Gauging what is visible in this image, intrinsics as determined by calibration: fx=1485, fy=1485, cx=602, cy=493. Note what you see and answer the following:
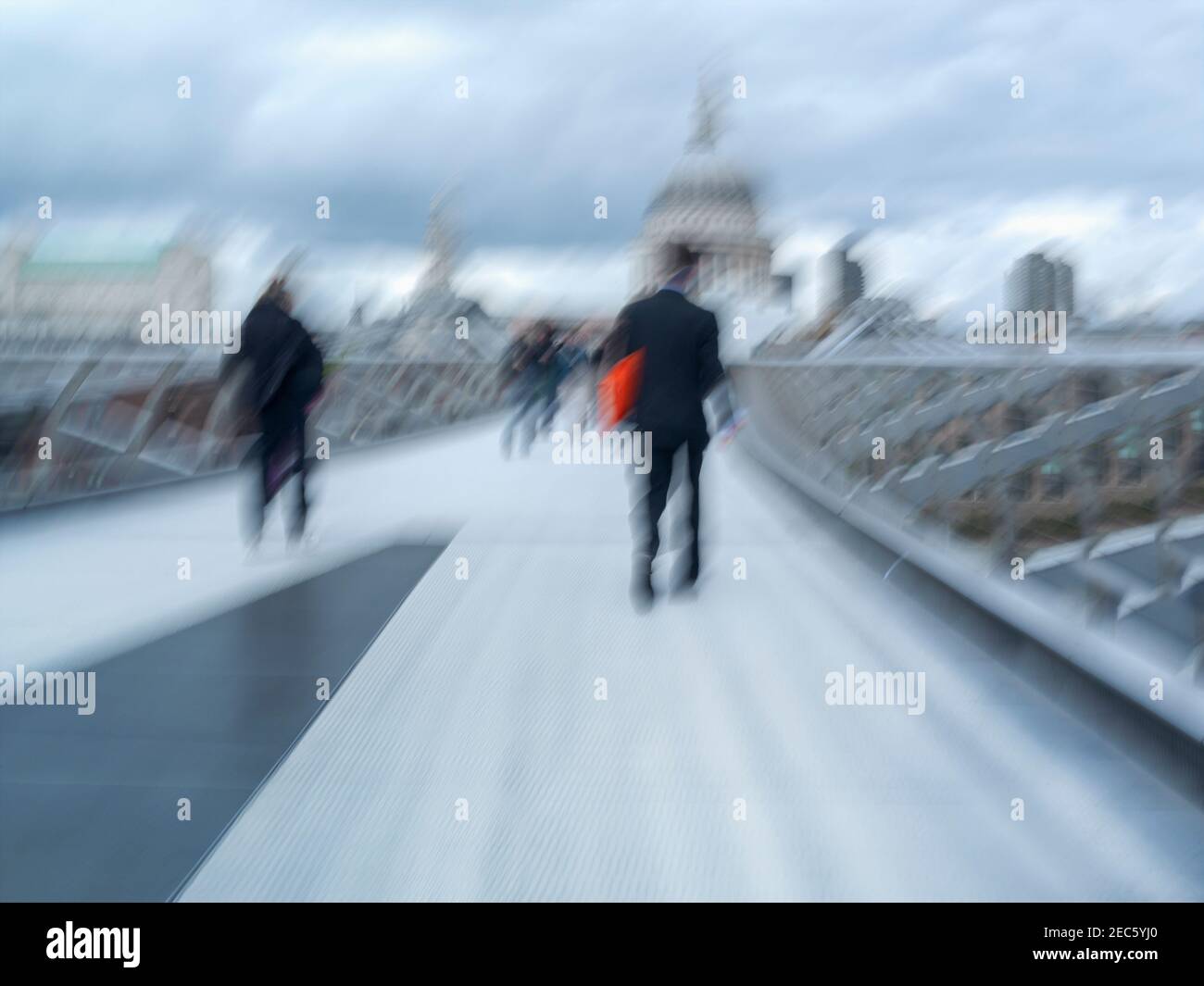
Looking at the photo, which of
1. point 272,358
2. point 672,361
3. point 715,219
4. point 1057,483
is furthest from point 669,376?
point 715,219

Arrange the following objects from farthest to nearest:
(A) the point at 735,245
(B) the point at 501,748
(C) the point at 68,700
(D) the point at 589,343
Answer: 1. (A) the point at 735,245
2. (D) the point at 589,343
3. (C) the point at 68,700
4. (B) the point at 501,748

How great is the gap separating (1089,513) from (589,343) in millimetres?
25901

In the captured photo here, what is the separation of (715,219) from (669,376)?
187ft

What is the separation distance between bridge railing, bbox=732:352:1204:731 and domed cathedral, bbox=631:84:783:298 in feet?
131

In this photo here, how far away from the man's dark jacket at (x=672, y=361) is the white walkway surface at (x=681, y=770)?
702mm

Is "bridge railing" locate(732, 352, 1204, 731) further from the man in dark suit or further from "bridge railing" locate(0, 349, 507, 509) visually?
"bridge railing" locate(0, 349, 507, 509)

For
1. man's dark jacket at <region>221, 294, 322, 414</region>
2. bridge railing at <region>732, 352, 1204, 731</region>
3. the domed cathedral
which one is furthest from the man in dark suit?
the domed cathedral

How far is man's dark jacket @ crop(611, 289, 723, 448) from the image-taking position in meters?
5.39

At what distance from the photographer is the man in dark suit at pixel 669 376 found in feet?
17.7

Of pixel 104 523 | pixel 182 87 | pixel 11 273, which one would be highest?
pixel 182 87

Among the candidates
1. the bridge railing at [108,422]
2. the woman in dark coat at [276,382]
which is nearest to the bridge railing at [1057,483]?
the woman in dark coat at [276,382]
